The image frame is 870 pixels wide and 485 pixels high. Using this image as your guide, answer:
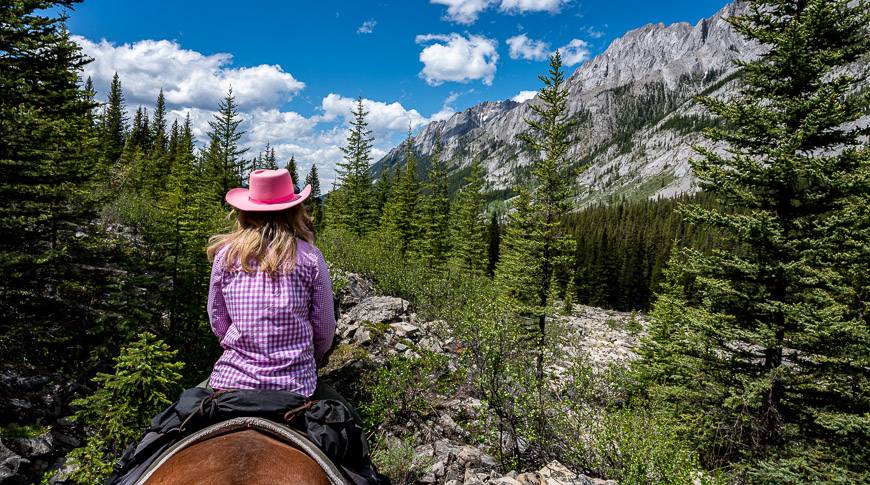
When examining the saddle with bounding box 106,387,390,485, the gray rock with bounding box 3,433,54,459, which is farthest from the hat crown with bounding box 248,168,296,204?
the gray rock with bounding box 3,433,54,459

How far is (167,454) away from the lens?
203 centimetres

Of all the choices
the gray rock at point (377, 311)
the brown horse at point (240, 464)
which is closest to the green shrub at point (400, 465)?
the brown horse at point (240, 464)

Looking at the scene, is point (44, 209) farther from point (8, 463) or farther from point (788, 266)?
point (788, 266)

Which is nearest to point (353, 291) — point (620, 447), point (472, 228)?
point (620, 447)

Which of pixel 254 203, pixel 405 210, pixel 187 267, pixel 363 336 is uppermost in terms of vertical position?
pixel 405 210

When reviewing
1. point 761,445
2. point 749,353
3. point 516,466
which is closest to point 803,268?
point 749,353

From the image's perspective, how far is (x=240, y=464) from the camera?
1.74 metres

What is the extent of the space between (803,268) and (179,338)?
16.3 metres

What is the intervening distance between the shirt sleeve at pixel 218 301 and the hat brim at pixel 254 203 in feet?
1.11

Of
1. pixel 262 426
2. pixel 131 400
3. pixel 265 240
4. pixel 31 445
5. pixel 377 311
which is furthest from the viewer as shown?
pixel 377 311

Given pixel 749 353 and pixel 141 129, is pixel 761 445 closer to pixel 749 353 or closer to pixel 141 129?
pixel 749 353

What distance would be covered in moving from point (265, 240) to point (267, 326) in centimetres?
54

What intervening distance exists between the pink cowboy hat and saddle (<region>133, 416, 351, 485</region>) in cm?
125

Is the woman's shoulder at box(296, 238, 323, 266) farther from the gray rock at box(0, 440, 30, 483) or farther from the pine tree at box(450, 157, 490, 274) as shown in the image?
the pine tree at box(450, 157, 490, 274)
